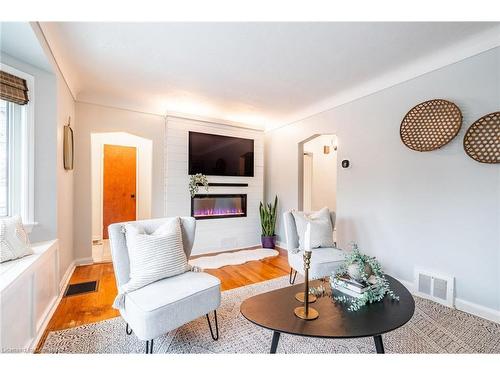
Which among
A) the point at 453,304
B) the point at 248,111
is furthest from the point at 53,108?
the point at 453,304

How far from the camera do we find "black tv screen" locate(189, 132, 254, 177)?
399 centimetres

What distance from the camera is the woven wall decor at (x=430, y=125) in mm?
2213

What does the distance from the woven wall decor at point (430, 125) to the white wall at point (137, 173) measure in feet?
13.7

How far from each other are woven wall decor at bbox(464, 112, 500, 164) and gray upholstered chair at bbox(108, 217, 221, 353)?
2.52 meters

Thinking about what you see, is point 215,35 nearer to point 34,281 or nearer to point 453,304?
point 34,281

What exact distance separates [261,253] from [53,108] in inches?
134

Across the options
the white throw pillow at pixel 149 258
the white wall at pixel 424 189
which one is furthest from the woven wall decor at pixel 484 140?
the white throw pillow at pixel 149 258

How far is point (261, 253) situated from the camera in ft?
13.3

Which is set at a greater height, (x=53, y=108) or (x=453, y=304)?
(x=53, y=108)

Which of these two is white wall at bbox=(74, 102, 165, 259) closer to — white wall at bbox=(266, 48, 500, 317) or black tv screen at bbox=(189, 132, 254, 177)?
black tv screen at bbox=(189, 132, 254, 177)

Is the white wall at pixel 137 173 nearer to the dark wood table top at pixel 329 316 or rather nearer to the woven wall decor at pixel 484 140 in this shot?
the dark wood table top at pixel 329 316

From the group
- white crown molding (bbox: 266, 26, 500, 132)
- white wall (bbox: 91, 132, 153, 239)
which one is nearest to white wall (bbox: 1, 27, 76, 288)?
white wall (bbox: 91, 132, 153, 239)

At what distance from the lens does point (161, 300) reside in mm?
1457

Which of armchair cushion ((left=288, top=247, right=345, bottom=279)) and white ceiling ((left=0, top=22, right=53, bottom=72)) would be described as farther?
armchair cushion ((left=288, top=247, right=345, bottom=279))
